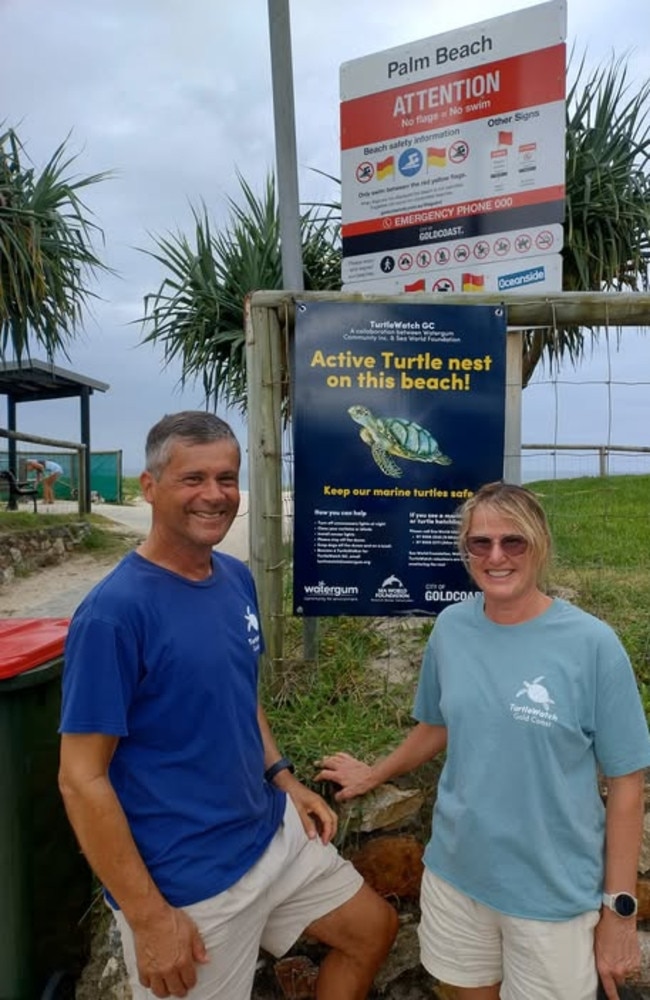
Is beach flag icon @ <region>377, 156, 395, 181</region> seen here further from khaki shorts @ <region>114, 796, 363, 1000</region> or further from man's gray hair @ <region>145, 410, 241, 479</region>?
khaki shorts @ <region>114, 796, 363, 1000</region>

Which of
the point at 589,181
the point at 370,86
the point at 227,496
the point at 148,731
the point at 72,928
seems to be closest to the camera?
the point at 148,731

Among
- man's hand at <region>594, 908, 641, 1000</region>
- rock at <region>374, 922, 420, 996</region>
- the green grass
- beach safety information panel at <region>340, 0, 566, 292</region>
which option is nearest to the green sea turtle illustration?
beach safety information panel at <region>340, 0, 566, 292</region>

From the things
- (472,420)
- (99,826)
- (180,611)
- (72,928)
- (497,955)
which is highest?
(472,420)

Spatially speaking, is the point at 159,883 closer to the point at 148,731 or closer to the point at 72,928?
the point at 148,731

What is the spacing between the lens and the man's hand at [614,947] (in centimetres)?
145

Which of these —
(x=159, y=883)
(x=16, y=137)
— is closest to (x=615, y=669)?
(x=159, y=883)

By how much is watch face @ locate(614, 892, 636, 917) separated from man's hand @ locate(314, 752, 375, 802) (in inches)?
28.4

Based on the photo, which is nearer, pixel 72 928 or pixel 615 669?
pixel 615 669

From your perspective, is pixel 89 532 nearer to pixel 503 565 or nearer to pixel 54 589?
pixel 54 589

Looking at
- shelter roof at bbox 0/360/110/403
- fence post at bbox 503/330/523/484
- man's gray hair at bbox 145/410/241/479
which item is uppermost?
shelter roof at bbox 0/360/110/403

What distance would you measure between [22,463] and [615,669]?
1488 cm

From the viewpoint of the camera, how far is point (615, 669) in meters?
1.42

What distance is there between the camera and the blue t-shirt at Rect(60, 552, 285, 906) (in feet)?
4.45

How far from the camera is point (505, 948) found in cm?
150
